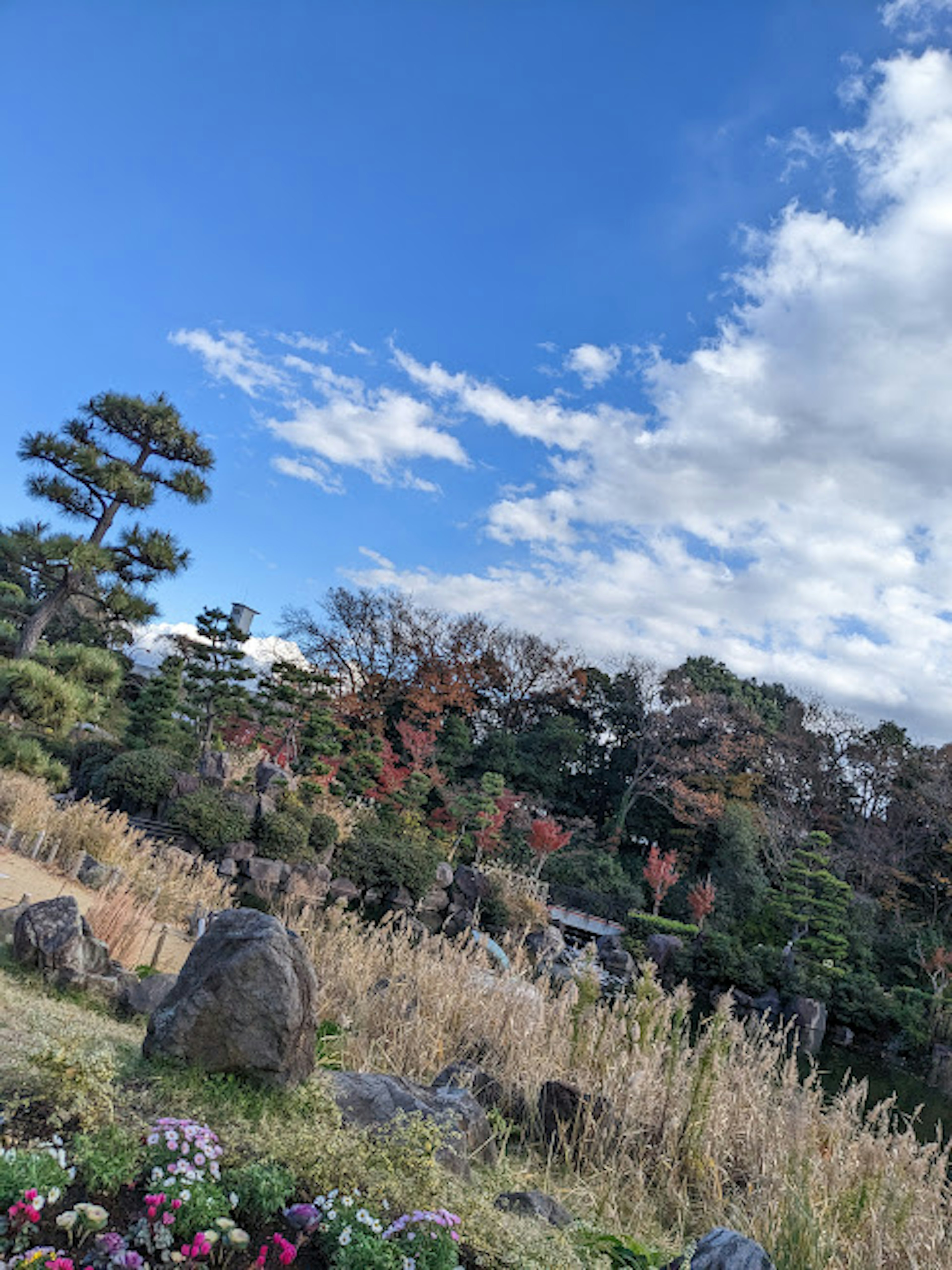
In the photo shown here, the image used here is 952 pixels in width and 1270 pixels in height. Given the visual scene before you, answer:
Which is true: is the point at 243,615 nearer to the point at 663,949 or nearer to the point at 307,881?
the point at 307,881

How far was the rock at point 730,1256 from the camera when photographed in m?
2.09

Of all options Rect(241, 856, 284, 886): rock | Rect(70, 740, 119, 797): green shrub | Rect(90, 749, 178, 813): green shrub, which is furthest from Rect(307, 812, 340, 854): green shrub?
Rect(70, 740, 119, 797): green shrub

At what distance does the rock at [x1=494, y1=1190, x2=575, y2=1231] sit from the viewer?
260cm

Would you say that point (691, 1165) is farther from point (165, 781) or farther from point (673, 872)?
point (673, 872)

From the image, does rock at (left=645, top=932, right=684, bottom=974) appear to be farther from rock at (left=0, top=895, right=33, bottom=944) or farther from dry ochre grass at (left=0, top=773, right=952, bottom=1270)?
rock at (left=0, top=895, right=33, bottom=944)

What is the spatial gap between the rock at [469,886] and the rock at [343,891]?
5.36ft

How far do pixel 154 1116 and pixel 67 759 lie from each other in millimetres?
9829

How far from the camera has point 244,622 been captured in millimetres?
13875

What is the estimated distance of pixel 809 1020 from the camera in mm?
11422

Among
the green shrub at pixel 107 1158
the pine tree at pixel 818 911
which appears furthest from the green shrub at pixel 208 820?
the pine tree at pixel 818 911

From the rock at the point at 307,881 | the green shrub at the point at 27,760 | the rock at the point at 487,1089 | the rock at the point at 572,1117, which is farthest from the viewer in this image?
the rock at the point at 307,881

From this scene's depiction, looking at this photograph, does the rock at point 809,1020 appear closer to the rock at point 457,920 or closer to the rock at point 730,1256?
the rock at point 457,920

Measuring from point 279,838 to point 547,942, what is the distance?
4.01 metres

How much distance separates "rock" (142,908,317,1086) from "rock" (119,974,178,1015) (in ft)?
3.07
